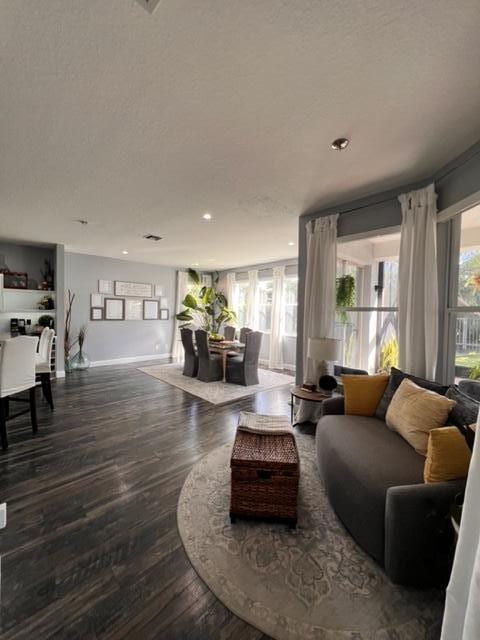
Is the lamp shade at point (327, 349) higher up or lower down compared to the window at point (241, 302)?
lower down

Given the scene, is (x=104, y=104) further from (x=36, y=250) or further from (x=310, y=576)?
(x=36, y=250)

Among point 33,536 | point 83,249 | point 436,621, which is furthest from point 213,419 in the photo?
point 83,249

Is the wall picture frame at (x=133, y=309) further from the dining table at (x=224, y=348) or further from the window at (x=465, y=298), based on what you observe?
the window at (x=465, y=298)

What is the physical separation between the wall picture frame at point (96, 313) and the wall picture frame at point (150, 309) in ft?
3.56

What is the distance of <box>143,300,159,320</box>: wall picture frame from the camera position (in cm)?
706

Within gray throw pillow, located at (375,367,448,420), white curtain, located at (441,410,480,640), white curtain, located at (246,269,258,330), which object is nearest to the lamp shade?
gray throw pillow, located at (375,367,448,420)

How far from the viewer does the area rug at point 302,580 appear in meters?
1.17

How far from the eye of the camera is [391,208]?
275 centimetres

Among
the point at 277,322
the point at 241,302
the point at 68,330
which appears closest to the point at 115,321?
the point at 68,330

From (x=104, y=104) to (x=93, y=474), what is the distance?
2.73 meters

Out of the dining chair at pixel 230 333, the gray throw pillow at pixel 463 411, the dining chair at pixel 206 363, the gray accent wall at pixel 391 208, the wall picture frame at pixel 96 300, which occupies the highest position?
the gray accent wall at pixel 391 208

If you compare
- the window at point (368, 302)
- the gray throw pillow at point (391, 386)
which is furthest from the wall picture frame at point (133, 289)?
the gray throw pillow at point (391, 386)

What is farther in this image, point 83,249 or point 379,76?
point 83,249

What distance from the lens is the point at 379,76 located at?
4.46 feet
